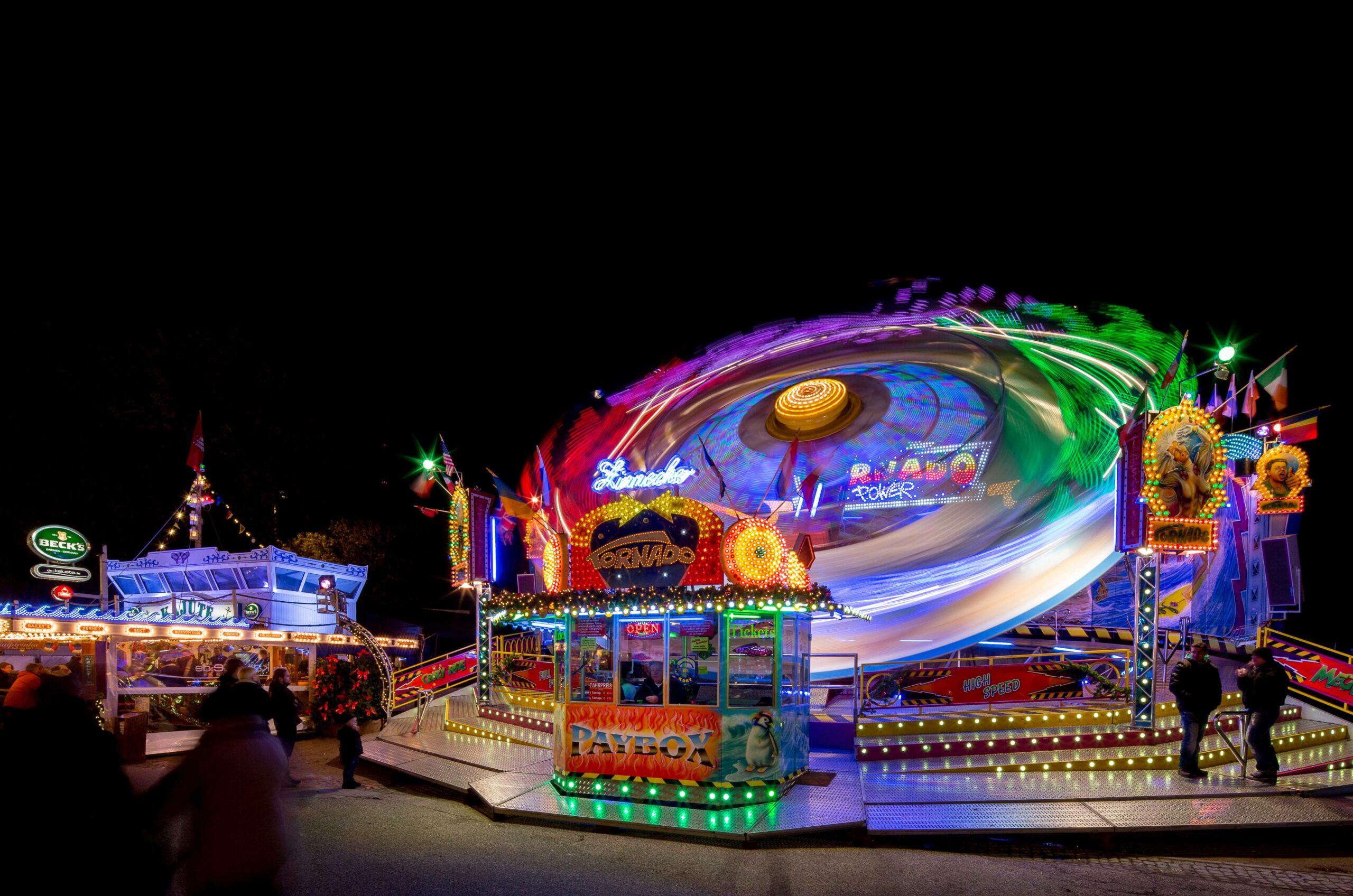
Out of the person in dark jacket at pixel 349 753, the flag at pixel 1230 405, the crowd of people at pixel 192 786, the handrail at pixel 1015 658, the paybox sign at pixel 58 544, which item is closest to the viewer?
the crowd of people at pixel 192 786

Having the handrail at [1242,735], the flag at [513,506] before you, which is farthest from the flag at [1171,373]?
the flag at [513,506]

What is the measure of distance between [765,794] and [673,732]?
1.31 m

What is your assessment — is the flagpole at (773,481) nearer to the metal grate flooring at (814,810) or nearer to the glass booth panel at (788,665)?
the glass booth panel at (788,665)

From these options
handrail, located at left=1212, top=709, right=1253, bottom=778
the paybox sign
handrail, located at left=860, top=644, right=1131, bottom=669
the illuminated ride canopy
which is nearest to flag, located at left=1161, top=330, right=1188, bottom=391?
the illuminated ride canopy

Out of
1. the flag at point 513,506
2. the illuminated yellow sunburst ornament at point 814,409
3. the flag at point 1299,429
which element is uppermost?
the illuminated yellow sunburst ornament at point 814,409

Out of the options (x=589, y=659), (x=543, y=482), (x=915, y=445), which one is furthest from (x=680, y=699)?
(x=915, y=445)

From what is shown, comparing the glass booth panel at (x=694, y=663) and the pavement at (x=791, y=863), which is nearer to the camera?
the pavement at (x=791, y=863)

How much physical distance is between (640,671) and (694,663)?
2.40ft

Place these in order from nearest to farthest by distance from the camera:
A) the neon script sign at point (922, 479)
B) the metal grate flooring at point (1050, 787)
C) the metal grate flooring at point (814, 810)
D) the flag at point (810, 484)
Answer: the metal grate flooring at point (814, 810), the metal grate flooring at point (1050, 787), the flag at point (810, 484), the neon script sign at point (922, 479)

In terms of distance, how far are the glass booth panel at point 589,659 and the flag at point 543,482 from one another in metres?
9.03

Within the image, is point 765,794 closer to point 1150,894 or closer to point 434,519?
point 1150,894

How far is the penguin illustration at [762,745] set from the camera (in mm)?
10156

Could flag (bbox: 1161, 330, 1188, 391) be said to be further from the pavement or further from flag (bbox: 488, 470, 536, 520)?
flag (bbox: 488, 470, 536, 520)

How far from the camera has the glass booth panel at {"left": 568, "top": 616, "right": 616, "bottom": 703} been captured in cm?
1109
